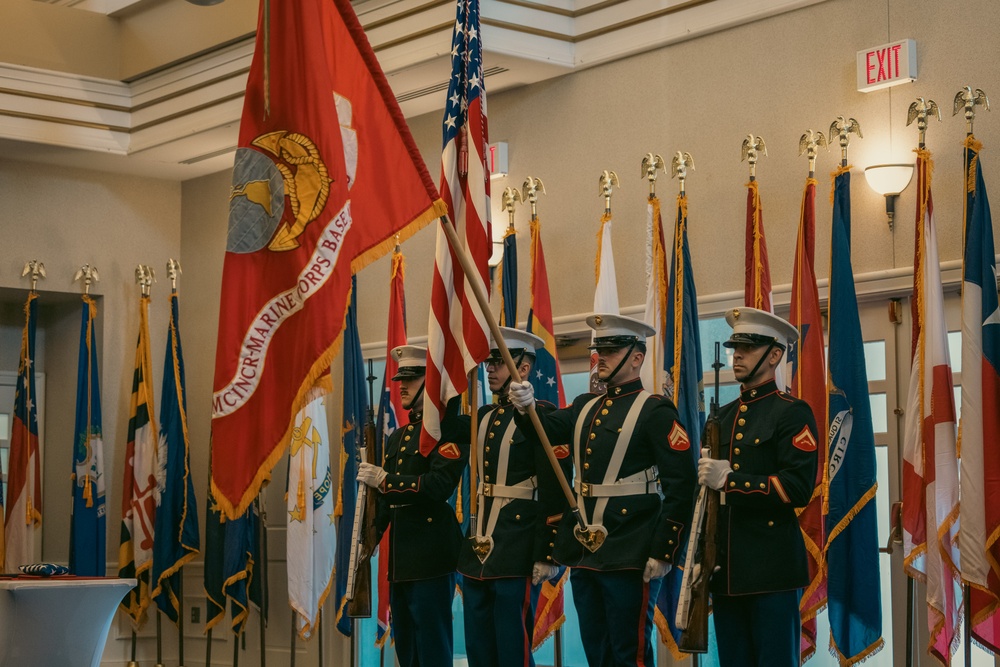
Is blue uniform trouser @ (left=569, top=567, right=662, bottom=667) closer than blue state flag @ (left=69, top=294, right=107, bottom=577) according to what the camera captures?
Yes

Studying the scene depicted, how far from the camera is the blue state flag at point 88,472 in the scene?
8.05 m

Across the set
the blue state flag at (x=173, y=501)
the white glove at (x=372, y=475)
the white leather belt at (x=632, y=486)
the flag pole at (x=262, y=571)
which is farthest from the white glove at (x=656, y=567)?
the blue state flag at (x=173, y=501)

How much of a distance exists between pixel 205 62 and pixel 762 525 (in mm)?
4821

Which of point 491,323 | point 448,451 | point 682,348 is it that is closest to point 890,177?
point 682,348

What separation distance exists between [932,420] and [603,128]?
8.11ft

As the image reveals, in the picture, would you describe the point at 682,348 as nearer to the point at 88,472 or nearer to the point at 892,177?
the point at 892,177

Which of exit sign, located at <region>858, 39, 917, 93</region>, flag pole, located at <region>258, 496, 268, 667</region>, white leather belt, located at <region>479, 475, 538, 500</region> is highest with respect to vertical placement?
exit sign, located at <region>858, 39, 917, 93</region>

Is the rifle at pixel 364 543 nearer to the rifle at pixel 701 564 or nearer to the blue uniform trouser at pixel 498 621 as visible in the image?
the blue uniform trouser at pixel 498 621

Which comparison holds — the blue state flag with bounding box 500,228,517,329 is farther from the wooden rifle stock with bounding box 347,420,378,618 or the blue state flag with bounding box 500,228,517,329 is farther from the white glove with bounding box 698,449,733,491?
the white glove with bounding box 698,449,733,491

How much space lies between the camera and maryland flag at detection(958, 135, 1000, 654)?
442 cm

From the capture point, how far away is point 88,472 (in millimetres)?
8148

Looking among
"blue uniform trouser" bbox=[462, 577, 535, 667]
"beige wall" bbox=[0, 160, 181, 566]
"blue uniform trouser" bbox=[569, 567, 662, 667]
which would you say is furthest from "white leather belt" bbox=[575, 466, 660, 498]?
"beige wall" bbox=[0, 160, 181, 566]

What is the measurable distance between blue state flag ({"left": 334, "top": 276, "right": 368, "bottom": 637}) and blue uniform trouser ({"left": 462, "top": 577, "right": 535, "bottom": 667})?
7.37 feet

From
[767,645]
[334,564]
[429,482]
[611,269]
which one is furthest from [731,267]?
[334,564]
